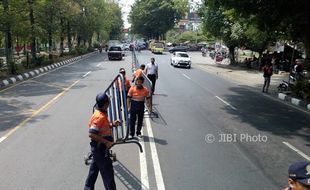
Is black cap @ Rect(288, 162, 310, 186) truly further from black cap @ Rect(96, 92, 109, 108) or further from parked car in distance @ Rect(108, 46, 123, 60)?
parked car in distance @ Rect(108, 46, 123, 60)

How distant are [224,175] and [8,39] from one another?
880 inches

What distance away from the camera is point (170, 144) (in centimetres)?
950

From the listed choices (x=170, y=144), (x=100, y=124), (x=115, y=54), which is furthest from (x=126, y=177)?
(x=115, y=54)

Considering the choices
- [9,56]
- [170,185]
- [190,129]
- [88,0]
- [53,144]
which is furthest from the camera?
[88,0]

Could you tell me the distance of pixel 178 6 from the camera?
35594mm

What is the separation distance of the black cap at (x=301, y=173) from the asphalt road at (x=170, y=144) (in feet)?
13.0

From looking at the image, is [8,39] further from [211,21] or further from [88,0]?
[88,0]

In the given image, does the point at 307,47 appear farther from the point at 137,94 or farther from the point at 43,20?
the point at 43,20

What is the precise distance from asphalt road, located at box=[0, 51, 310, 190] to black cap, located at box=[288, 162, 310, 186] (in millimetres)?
3952

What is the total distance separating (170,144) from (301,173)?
6.64m

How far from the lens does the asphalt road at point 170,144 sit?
23.5 feet

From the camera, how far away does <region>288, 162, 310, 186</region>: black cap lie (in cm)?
290

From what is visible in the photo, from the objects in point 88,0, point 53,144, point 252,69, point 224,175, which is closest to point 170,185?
point 224,175

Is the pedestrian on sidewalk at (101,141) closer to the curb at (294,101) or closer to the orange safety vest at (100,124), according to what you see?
the orange safety vest at (100,124)
